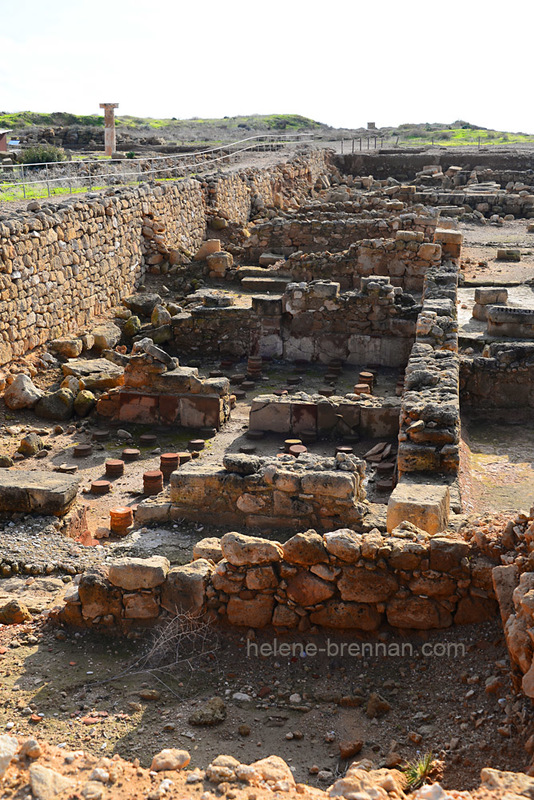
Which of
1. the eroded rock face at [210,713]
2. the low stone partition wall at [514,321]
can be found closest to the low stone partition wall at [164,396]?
the low stone partition wall at [514,321]

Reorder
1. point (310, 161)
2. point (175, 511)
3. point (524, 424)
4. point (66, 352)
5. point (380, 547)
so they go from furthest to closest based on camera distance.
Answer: point (310, 161) < point (66, 352) < point (524, 424) < point (175, 511) < point (380, 547)

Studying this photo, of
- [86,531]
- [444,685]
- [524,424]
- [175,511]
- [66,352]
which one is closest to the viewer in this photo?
[444,685]

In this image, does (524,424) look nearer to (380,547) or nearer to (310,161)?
→ (380,547)

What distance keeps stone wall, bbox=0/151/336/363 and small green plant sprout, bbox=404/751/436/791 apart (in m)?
11.0

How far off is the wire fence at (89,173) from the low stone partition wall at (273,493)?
887 cm

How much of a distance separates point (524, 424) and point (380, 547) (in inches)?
276

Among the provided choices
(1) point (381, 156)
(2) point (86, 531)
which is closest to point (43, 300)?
(2) point (86, 531)

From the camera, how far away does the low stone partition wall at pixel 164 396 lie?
1244 centimetres

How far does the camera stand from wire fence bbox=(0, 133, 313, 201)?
62.2 ft

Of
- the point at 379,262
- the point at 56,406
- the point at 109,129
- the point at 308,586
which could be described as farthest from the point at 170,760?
the point at 109,129

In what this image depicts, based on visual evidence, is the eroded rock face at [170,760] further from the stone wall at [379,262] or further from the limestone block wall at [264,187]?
the limestone block wall at [264,187]

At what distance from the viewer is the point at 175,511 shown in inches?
335

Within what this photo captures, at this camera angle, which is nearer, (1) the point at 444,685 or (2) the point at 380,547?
(1) the point at 444,685

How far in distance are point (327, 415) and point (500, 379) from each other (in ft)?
9.54
